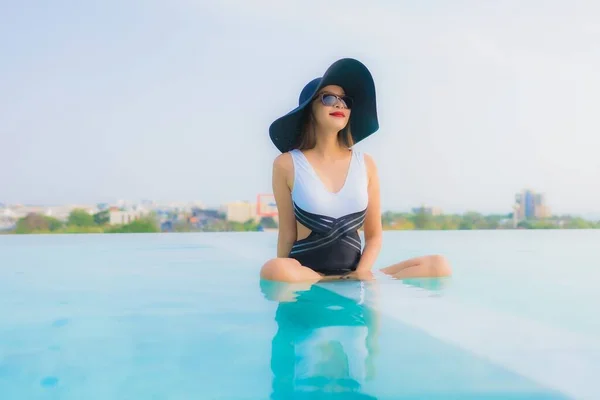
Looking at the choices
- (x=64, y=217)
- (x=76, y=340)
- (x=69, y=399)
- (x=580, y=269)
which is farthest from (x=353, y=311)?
(x=64, y=217)

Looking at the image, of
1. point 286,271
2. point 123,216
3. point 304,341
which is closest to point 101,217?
point 123,216

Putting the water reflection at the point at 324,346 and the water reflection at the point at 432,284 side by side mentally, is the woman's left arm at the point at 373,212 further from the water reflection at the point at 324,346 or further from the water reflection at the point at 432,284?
the water reflection at the point at 324,346

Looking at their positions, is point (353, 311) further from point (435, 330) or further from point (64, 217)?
point (64, 217)

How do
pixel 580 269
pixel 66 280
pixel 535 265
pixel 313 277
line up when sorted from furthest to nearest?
pixel 535 265
pixel 580 269
pixel 66 280
pixel 313 277

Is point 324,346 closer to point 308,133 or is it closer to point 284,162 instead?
point 284,162

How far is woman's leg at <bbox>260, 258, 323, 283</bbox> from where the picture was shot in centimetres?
323

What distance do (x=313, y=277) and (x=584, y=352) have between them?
5.89ft

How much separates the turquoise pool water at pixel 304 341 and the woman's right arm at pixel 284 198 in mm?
383

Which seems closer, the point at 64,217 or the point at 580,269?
the point at 580,269

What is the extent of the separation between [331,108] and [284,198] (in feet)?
2.09

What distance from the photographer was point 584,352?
1.72m

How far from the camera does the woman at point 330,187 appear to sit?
11.3 ft

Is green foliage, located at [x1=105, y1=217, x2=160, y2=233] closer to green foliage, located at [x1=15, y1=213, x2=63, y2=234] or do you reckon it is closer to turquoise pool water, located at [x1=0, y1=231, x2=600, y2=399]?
green foliage, located at [x1=15, y1=213, x2=63, y2=234]

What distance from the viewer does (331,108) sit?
11.6 feet
